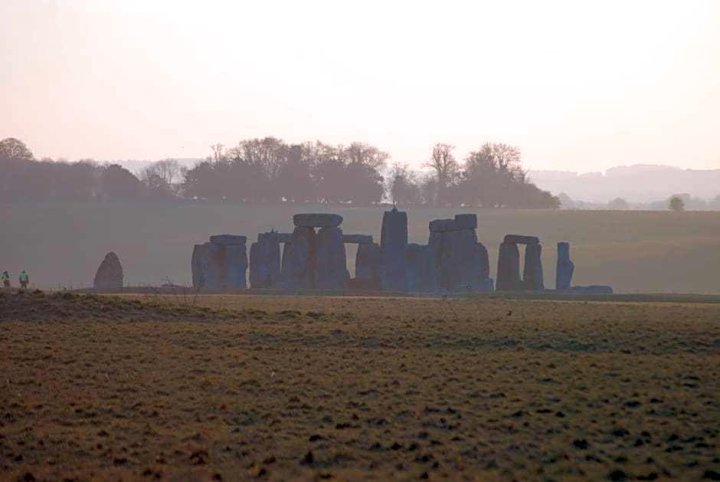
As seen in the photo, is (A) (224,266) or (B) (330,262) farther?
(A) (224,266)

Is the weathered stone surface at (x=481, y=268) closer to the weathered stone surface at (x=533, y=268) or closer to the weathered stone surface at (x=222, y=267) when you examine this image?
the weathered stone surface at (x=533, y=268)

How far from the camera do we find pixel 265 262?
5822cm

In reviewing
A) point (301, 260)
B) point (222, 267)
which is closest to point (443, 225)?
point (301, 260)

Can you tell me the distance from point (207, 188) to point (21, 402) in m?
104

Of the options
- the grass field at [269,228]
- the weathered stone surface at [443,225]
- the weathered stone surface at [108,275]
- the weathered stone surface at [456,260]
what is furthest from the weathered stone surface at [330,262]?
the grass field at [269,228]

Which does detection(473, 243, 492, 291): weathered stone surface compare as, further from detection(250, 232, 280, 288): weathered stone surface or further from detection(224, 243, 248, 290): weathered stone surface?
detection(224, 243, 248, 290): weathered stone surface

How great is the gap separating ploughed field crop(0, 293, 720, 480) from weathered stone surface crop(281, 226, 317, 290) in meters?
21.9

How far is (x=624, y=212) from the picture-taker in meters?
116

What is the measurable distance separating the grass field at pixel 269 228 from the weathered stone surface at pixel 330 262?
29.7 meters

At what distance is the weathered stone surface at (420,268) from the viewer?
55031mm

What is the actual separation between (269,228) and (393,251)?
53.3m

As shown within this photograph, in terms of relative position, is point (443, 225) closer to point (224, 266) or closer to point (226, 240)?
point (226, 240)

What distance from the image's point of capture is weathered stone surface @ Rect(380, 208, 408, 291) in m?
54.3

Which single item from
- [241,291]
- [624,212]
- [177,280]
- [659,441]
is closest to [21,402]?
[659,441]
